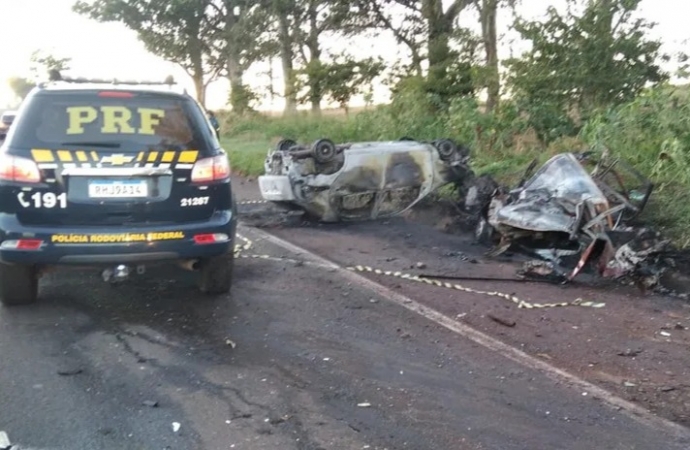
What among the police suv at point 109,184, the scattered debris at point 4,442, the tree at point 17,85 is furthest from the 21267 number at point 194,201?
the tree at point 17,85

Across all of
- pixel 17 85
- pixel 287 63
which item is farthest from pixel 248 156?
pixel 17 85

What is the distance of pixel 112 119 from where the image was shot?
562cm

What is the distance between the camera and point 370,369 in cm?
475

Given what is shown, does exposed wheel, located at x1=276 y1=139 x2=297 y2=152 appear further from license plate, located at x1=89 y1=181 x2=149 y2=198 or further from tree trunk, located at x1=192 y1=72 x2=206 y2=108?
tree trunk, located at x1=192 y1=72 x2=206 y2=108

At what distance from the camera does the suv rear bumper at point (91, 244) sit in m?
5.38

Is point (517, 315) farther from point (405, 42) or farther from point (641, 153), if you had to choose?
point (405, 42)

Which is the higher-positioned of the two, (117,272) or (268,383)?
(117,272)

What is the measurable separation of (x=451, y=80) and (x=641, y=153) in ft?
31.2

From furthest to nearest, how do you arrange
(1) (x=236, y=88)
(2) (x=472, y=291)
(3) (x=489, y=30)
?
(1) (x=236, y=88), (3) (x=489, y=30), (2) (x=472, y=291)

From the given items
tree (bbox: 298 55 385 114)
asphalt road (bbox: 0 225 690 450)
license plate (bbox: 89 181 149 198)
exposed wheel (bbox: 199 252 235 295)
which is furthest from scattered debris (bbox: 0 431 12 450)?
tree (bbox: 298 55 385 114)

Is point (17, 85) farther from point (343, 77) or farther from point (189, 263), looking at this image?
point (189, 263)

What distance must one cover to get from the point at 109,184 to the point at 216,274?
48.8 inches

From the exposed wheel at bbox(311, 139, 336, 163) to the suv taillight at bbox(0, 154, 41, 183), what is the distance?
4.66 metres

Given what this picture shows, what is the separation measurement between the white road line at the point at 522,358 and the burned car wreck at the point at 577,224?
4.92ft
